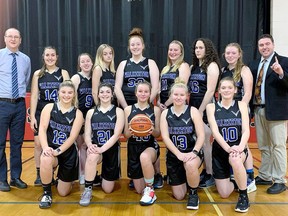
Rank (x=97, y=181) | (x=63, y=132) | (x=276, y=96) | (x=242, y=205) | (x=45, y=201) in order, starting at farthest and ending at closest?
(x=97, y=181), (x=276, y=96), (x=63, y=132), (x=45, y=201), (x=242, y=205)

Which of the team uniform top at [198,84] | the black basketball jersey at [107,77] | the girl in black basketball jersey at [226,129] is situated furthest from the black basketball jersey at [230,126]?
the black basketball jersey at [107,77]

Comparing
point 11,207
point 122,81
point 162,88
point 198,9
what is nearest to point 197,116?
point 162,88

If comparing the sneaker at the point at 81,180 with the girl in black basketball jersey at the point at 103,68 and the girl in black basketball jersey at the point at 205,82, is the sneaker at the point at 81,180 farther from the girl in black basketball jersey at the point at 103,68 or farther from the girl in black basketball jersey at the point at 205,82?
the girl in black basketball jersey at the point at 205,82

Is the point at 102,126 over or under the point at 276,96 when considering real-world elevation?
under

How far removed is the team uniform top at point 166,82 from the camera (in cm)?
387

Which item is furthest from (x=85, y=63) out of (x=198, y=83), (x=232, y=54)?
(x=232, y=54)

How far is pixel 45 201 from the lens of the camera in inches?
127

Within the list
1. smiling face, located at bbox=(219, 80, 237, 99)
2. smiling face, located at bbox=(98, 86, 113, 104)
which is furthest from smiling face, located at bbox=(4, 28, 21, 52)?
smiling face, located at bbox=(219, 80, 237, 99)

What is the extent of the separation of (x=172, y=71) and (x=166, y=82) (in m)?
0.14

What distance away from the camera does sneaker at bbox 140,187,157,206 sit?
323cm

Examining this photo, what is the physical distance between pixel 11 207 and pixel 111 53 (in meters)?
1.95

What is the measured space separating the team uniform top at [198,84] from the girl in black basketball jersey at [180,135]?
18.9 inches

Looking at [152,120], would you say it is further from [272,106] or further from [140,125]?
[272,106]

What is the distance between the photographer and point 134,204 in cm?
327
